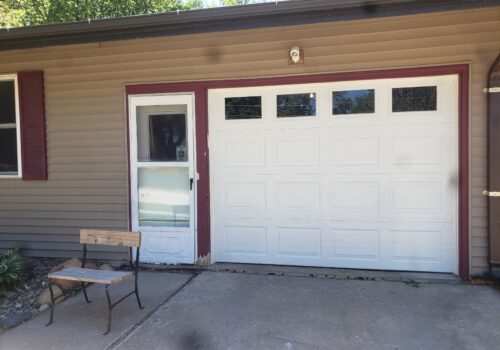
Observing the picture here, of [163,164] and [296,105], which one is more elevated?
[296,105]

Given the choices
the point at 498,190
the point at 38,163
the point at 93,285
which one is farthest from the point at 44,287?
the point at 498,190

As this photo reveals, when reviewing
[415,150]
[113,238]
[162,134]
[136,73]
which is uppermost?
[136,73]

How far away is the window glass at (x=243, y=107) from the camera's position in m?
4.92

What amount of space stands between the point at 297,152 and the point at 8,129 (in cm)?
393

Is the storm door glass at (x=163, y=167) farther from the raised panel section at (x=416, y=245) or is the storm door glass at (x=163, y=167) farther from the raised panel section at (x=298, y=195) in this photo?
the raised panel section at (x=416, y=245)

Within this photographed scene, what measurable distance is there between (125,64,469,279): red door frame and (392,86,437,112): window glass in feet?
0.54

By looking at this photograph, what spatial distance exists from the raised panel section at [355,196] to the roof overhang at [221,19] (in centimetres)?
179

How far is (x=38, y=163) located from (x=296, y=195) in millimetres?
3401

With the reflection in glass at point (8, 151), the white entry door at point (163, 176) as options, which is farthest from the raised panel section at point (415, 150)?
the reflection in glass at point (8, 151)

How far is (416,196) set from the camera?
4551mm

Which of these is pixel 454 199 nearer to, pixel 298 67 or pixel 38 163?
pixel 298 67

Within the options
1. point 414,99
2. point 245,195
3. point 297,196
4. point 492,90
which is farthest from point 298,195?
point 492,90

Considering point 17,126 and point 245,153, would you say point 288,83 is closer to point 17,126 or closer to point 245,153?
point 245,153

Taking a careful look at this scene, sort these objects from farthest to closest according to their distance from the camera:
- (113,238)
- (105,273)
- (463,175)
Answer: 1. (463,175)
2. (113,238)
3. (105,273)
